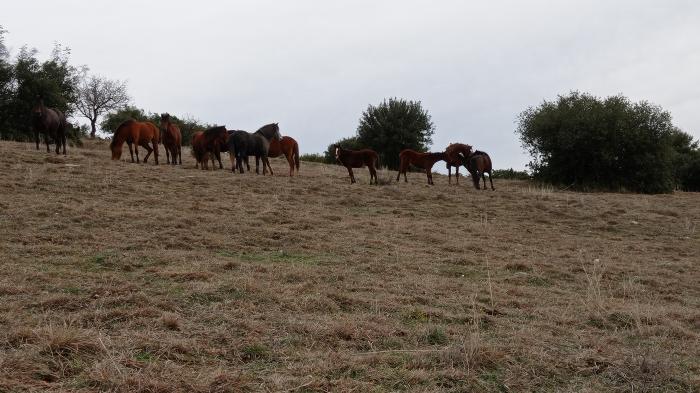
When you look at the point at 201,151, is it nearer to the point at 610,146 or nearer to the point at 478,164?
the point at 478,164

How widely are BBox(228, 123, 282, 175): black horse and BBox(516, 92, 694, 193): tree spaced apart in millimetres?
17065

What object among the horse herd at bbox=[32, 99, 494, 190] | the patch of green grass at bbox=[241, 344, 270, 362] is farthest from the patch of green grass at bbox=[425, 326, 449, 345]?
the horse herd at bbox=[32, 99, 494, 190]

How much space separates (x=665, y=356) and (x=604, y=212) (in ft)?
42.4

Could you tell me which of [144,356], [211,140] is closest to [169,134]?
[211,140]

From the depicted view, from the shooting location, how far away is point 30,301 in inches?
194

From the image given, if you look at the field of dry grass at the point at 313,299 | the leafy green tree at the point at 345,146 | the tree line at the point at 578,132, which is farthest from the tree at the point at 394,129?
the field of dry grass at the point at 313,299

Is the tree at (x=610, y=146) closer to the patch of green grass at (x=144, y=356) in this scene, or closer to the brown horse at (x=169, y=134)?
the brown horse at (x=169, y=134)

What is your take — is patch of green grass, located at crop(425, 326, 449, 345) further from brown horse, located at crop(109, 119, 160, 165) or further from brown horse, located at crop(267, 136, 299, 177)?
brown horse, located at crop(109, 119, 160, 165)

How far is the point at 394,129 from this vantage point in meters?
40.5

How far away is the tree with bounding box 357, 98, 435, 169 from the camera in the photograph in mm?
40625

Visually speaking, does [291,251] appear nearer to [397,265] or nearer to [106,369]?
[397,265]

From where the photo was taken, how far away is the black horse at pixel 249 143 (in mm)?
18281

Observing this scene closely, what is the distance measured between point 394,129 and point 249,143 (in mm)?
23165

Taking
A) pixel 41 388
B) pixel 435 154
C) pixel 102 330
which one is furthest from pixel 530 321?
pixel 435 154
